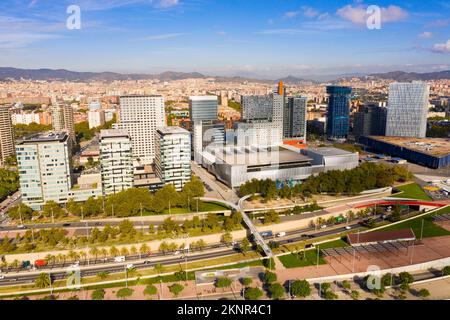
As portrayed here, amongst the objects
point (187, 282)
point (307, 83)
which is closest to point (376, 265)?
point (187, 282)

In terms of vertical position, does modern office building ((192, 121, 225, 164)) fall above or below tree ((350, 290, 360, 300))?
above

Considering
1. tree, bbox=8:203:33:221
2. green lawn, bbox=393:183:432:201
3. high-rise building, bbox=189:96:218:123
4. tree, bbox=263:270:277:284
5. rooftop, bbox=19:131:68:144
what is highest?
high-rise building, bbox=189:96:218:123

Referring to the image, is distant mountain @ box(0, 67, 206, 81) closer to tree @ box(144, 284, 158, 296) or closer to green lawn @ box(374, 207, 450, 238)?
tree @ box(144, 284, 158, 296)

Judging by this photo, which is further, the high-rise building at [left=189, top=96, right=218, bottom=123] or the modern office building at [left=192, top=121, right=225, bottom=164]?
the high-rise building at [left=189, top=96, right=218, bottom=123]

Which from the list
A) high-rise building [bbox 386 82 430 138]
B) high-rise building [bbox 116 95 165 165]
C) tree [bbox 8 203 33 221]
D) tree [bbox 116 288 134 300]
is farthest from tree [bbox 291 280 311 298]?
high-rise building [bbox 386 82 430 138]

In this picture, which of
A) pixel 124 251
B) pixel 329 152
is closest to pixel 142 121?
pixel 329 152

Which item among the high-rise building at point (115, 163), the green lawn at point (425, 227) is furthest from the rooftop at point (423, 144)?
the high-rise building at point (115, 163)

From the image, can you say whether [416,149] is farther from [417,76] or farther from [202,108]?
[417,76]

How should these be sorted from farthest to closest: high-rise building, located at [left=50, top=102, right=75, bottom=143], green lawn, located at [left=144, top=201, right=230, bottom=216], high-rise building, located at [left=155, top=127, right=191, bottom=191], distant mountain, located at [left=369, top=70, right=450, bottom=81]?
distant mountain, located at [left=369, top=70, right=450, bottom=81], high-rise building, located at [left=50, top=102, right=75, bottom=143], high-rise building, located at [left=155, top=127, right=191, bottom=191], green lawn, located at [left=144, top=201, right=230, bottom=216]

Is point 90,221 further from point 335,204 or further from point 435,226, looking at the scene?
point 435,226
